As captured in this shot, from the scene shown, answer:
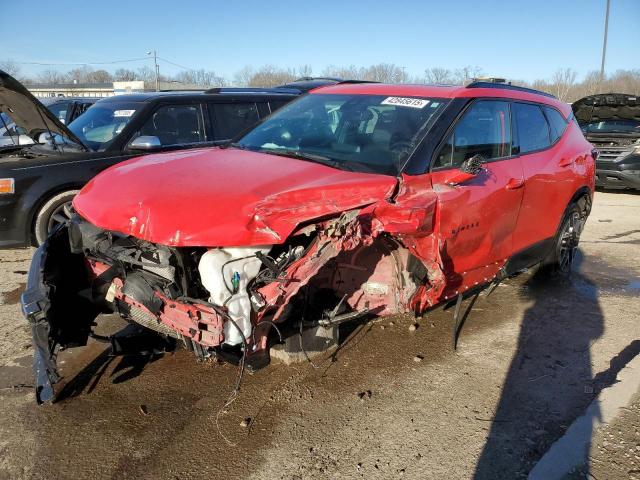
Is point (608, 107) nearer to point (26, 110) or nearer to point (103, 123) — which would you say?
point (103, 123)

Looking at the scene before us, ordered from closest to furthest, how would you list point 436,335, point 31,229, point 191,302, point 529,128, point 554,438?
point 191,302
point 554,438
point 436,335
point 529,128
point 31,229

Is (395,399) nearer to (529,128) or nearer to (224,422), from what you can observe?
(224,422)

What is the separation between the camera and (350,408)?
124 inches

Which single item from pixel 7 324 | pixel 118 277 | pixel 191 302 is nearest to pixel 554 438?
pixel 191 302

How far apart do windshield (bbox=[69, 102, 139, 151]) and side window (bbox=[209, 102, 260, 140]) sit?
3.10ft

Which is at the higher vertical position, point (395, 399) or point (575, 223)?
point (575, 223)

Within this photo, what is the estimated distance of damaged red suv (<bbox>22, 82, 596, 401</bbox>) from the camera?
2.65 meters

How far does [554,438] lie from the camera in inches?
114

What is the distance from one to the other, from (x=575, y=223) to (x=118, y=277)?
4.59 metres

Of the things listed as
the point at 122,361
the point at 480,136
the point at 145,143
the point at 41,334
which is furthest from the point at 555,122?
the point at 41,334

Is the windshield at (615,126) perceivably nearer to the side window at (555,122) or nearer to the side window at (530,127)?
the side window at (555,122)

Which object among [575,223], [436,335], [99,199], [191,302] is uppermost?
[99,199]

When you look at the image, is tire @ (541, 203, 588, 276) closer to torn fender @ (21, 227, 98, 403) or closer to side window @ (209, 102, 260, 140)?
side window @ (209, 102, 260, 140)

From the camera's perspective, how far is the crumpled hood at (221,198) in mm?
2506
